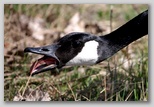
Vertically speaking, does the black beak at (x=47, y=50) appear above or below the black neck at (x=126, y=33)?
below

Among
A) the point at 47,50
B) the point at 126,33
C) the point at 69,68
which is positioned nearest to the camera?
the point at 47,50

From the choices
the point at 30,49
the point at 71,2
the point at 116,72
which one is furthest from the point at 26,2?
the point at 116,72

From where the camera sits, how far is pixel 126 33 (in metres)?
2.78

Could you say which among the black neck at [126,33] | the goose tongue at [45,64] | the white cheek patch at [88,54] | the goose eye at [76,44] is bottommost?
the goose tongue at [45,64]

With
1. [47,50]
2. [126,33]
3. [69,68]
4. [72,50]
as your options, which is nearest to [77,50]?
[72,50]

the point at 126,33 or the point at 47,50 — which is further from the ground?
the point at 126,33

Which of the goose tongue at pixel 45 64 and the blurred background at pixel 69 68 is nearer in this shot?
the goose tongue at pixel 45 64

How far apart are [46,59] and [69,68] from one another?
473 millimetres

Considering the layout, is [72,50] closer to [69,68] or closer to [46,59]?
[46,59]

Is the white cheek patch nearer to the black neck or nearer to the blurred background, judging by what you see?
the black neck

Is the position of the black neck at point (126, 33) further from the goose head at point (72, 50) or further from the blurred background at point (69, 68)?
the blurred background at point (69, 68)

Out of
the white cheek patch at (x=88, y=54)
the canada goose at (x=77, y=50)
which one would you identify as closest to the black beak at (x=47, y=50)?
the canada goose at (x=77, y=50)

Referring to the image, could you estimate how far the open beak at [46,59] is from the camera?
2.64 metres

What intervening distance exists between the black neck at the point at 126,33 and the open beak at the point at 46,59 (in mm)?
290
